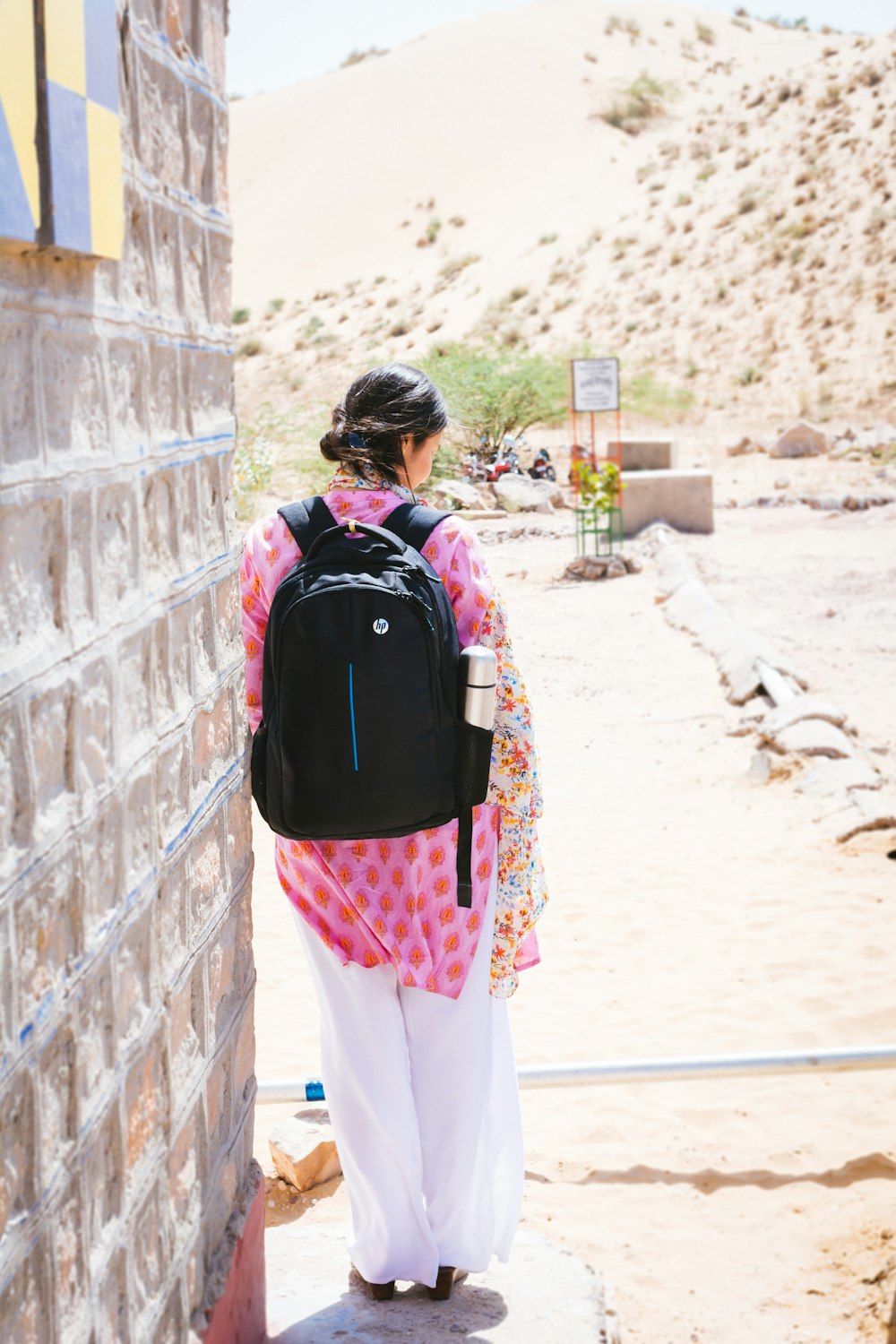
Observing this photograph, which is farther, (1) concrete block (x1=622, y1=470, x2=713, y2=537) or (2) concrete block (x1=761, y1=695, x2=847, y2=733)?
(1) concrete block (x1=622, y1=470, x2=713, y2=537)

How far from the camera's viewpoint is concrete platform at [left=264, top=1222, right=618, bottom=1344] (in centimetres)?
233

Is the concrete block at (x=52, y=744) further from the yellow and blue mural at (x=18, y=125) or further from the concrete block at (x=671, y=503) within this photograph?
the concrete block at (x=671, y=503)

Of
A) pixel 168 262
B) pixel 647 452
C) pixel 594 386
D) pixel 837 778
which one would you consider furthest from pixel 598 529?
pixel 168 262

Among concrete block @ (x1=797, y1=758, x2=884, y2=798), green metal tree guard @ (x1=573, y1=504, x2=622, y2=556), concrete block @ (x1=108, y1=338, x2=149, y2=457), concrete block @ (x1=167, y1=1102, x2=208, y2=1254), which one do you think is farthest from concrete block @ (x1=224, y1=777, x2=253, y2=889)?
green metal tree guard @ (x1=573, y1=504, x2=622, y2=556)

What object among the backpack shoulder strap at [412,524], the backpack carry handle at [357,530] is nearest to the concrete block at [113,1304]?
the backpack carry handle at [357,530]

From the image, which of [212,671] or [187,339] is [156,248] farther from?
[212,671]

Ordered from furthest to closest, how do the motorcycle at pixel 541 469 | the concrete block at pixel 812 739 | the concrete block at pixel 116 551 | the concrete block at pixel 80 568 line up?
the motorcycle at pixel 541 469 → the concrete block at pixel 812 739 → the concrete block at pixel 116 551 → the concrete block at pixel 80 568

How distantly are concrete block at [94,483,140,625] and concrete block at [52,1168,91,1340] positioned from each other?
1.96 feet

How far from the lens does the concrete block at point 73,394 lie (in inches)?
49.8

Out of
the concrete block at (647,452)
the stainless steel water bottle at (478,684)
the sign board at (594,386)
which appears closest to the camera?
the stainless steel water bottle at (478,684)

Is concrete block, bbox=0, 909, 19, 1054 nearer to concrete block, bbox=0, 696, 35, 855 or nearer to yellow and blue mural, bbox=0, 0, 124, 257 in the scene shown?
concrete block, bbox=0, 696, 35, 855

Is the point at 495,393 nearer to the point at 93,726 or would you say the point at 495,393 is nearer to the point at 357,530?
the point at 357,530

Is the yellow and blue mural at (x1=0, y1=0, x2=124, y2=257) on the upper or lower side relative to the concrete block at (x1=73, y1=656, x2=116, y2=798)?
upper

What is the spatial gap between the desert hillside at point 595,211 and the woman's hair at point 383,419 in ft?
80.9
